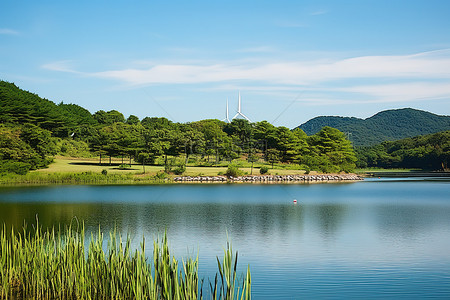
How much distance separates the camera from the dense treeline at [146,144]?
58.5m

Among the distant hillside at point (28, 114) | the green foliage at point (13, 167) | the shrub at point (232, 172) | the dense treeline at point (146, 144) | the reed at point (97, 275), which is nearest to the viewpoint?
the reed at point (97, 275)

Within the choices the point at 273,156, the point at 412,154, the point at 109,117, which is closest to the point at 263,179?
the point at 273,156

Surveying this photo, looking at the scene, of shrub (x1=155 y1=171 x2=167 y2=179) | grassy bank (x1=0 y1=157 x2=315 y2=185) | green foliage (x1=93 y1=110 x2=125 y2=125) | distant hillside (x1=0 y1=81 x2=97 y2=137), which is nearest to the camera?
grassy bank (x1=0 y1=157 x2=315 y2=185)

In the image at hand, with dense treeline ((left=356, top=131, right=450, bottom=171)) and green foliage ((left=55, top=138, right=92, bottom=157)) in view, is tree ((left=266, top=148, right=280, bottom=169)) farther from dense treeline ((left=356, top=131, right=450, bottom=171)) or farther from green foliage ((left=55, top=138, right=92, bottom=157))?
dense treeline ((left=356, top=131, right=450, bottom=171))

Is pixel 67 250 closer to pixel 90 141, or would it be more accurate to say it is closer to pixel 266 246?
pixel 266 246

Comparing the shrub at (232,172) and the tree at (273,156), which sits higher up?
the tree at (273,156)

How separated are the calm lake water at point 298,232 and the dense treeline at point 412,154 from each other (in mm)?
73113

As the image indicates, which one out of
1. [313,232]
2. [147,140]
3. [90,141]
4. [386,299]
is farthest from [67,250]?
[90,141]

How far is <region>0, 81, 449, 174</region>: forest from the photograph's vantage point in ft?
193

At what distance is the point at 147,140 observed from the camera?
70.3m

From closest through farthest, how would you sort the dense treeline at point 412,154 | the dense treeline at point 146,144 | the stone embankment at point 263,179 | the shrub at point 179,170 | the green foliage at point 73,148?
1. the stone embankment at point 263,179
2. the dense treeline at point 146,144
3. the shrub at point 179,170
4. the green foliage at point 73,148
5. the dense treeline at point 412,154

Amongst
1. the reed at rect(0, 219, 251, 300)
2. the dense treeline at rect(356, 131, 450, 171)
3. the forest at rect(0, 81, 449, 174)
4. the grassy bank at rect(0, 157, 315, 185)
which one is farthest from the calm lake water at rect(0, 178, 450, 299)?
the dense treeline at rect(356, 131, 450, 171)

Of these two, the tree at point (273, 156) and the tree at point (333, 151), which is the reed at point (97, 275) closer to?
the tree at point (333, 151)

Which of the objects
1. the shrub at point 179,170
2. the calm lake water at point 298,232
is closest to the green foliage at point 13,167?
the calm lake water at point 298,232
